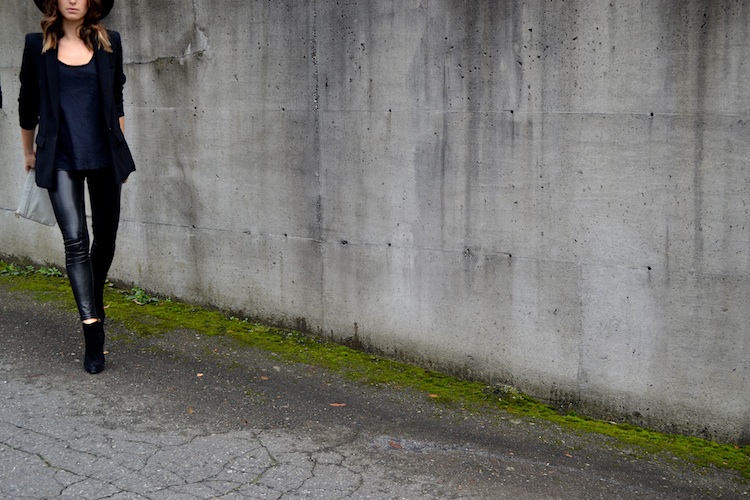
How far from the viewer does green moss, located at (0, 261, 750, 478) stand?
407 centimetres

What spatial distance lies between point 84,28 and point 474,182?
2221 mm

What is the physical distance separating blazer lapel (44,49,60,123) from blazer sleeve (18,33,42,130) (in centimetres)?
7

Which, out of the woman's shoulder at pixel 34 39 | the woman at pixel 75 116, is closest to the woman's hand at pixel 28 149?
the woman at pixel 75 116

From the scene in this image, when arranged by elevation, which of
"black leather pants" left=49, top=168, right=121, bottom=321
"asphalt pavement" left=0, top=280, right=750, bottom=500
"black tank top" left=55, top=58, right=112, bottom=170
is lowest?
"asphalt pavement" left=0, top=280, right=750, bottom=500

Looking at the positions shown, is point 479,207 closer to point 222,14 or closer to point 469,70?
point 469,70

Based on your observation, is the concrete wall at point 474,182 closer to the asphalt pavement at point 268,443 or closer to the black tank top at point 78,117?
the asphalt pavement at point 268,443

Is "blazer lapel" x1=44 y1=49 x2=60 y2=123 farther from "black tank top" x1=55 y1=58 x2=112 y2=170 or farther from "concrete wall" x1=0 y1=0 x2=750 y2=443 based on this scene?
"concrete wall" x1=0 y1=0 x2=750 y2=443

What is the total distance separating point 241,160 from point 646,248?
263 centimetres

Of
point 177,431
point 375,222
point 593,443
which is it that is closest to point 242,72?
point 375,222

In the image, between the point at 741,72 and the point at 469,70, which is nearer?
the point at 741,72

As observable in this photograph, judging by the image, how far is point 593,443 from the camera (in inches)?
162

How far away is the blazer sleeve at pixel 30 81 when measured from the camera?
4.59m

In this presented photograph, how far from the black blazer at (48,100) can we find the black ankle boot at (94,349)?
0.80 m

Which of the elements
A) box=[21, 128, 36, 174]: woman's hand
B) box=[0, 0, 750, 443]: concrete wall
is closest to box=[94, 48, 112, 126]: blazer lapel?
box=[21, 128, 36, 174]: woman's hand
